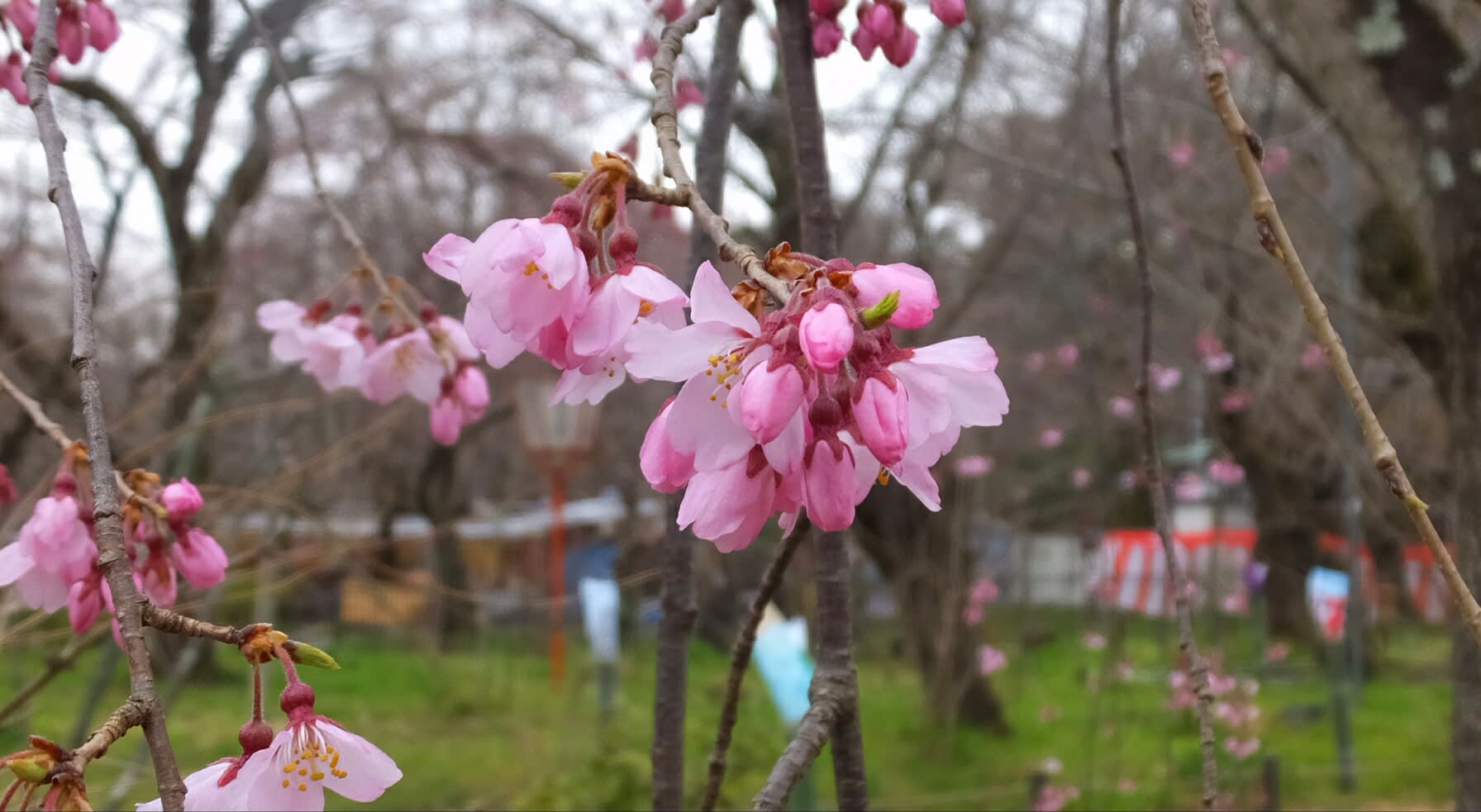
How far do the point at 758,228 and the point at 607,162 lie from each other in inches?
183

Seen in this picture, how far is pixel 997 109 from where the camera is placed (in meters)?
4.97

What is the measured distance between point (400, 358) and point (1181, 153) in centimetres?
458

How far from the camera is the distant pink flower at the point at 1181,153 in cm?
498

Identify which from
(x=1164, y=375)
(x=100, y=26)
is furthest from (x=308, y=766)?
(x=1164, y=375)

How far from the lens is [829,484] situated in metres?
0.50

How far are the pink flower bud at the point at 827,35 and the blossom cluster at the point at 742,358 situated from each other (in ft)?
1.41

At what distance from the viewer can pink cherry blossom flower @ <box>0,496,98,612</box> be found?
858mm

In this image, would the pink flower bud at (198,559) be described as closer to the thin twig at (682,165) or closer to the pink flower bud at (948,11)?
the thin twig at (682,165)

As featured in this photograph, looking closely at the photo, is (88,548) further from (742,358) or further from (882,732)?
(882,732)

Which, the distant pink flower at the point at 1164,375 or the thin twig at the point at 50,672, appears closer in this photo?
the thin twig at the point at 50,672

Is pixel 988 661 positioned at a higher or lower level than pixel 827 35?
lower

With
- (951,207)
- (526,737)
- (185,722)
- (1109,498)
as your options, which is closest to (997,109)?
(951,207)

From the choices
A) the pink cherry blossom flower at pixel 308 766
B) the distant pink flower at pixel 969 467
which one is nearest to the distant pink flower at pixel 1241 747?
the distant pink flower at pixel 969 467

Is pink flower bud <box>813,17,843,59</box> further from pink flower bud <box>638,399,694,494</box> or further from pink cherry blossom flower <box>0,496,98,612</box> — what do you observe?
pink cherry blossom flower <box>0,496,98,612</box>
